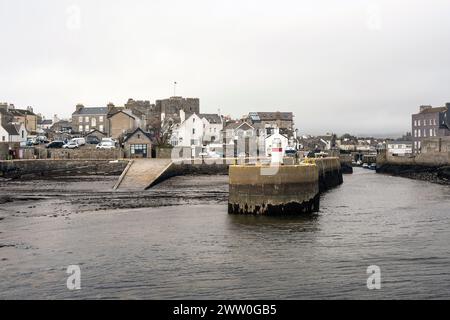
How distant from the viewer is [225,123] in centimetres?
9800

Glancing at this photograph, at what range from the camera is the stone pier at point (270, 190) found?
26109 millimetres

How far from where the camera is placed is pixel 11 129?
7506cm

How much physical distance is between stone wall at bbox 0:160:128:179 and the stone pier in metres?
27.7

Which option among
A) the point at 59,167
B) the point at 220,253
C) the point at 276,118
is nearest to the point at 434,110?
the point at 276,118

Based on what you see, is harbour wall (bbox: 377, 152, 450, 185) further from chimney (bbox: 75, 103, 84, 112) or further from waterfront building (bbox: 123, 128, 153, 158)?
chimney (bbox: 75, 103, 84, 112)

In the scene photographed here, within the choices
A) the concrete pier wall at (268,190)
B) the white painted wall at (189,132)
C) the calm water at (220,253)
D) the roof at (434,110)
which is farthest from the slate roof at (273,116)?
the concrete pier wall at (268,190)

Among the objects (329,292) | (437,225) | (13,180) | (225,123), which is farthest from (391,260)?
(225,123)

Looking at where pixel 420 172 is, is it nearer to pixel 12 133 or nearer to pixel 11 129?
pixel 12 133

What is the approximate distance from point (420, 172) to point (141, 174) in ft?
121

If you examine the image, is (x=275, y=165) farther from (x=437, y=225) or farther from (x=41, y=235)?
(x=41, y=235)

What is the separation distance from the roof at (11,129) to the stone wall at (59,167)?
77.8 feet

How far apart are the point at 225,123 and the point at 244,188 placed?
7183 centimetres

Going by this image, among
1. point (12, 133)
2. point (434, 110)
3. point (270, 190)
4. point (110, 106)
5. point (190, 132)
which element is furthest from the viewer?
point (110, 106)

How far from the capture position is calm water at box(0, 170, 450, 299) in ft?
46.3
